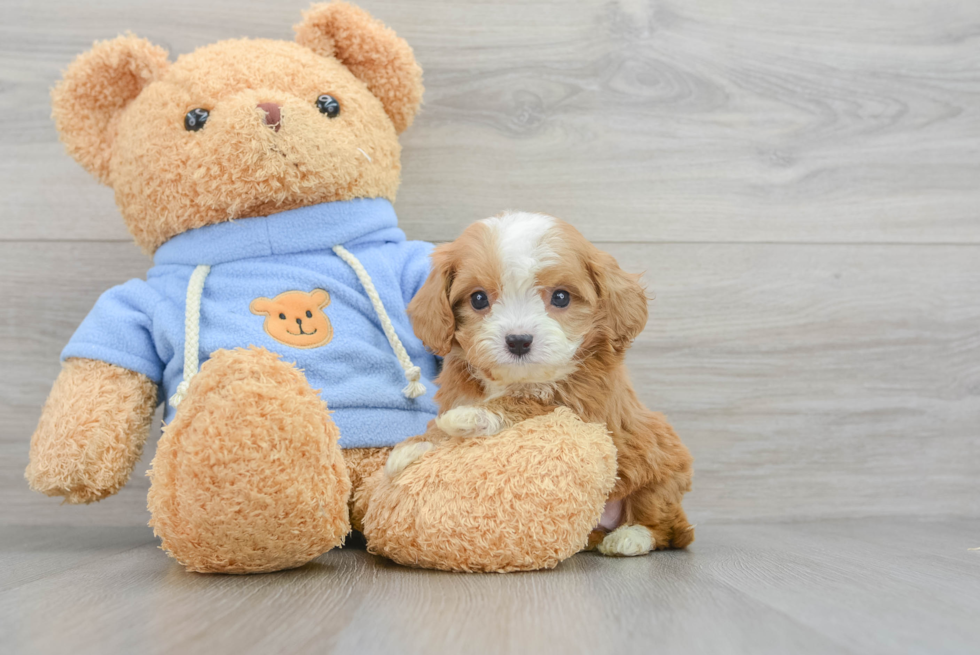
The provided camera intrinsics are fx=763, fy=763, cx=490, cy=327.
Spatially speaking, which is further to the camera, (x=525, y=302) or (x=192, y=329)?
(x=192, y=329)

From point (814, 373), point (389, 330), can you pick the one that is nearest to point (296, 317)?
point (389, 330)

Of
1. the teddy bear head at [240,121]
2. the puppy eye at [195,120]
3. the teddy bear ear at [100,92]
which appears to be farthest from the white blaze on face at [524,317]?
the teddy bear ear at [100,92]

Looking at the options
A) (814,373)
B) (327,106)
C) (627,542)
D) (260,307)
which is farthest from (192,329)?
(814,373)

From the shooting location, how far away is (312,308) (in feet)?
3.42

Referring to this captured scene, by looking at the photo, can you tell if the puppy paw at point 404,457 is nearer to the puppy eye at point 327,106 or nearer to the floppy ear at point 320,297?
the floppy ear at point 320,297

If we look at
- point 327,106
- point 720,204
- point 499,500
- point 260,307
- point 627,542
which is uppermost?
point 327,106

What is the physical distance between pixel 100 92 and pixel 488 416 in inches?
29.6

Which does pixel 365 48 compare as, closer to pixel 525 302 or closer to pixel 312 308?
pixel 312 308

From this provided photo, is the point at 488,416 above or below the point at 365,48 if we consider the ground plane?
below

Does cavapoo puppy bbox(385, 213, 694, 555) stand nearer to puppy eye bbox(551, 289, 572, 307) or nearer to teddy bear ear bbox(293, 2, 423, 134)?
puppy eye bbox(551, 289, 572, 307)

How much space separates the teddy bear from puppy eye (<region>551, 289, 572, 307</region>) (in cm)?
13

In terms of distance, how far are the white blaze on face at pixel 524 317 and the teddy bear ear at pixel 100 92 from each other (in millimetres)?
612

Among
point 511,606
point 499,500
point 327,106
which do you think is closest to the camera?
point 511,606

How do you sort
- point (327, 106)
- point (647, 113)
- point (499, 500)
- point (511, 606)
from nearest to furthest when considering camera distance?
point (511, 606) → point (499, 500) → point (327, 106) → point (647, 113)
